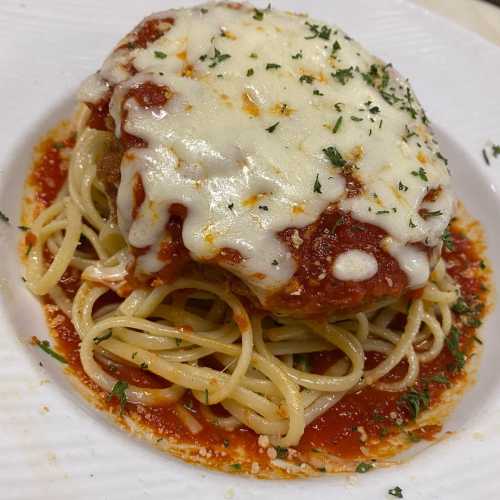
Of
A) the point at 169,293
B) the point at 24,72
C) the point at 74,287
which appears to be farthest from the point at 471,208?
the point at 24,72

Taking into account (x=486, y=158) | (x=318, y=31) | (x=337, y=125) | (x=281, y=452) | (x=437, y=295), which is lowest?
(x=281, y=452)

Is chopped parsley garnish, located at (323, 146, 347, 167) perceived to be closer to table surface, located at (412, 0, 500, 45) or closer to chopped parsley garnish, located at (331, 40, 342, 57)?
chopped parsley garnish, located at (331, 40, 342, 57)

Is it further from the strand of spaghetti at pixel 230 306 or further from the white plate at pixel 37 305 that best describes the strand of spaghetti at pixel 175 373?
the white plate at pixel 37 305

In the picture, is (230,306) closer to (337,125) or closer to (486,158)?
(337,125)

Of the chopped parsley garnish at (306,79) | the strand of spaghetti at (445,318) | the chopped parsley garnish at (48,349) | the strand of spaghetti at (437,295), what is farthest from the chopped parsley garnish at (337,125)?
the chopped parsley garnish at (48,349)

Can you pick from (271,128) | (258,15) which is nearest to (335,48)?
(258,15)
